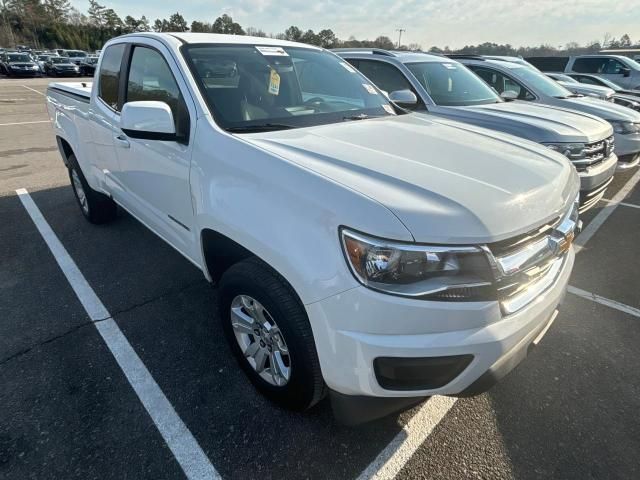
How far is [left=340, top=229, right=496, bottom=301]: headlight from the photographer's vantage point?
151 cm

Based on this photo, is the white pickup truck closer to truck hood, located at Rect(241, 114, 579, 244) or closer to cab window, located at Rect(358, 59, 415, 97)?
truck hood, located at Rect(241, 114, 579, 244)

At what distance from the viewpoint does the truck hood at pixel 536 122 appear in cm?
442

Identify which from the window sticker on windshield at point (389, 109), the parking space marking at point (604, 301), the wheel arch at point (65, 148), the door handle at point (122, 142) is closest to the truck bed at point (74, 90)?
the wheel arch at point (65, 148)

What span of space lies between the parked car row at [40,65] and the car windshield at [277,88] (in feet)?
115

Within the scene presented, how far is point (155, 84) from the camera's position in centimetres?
281

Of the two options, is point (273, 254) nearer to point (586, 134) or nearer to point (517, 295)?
point (517, 295)

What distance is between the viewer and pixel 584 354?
8.95 ft

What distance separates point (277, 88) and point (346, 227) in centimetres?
157

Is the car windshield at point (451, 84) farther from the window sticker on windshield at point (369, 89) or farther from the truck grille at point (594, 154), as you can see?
the window sticker on windshield at point (369, 89)

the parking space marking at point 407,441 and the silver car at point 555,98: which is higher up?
the silver car at point 555,98

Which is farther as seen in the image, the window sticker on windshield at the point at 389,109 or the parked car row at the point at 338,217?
the window sticker on windshield at the point at 389,109

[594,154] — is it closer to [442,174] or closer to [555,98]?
[555,98]

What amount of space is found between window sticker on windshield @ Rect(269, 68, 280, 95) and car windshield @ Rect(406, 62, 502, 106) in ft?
10.3

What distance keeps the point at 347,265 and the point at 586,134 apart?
4201 millimetres
